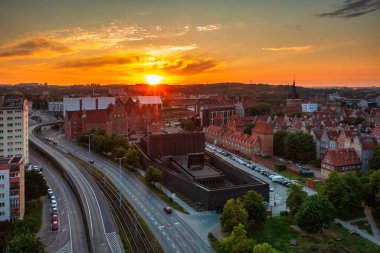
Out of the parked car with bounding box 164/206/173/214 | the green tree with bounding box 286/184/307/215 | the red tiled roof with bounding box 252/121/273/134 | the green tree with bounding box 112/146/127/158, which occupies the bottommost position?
the parked car with bounding box 164/206/173/214

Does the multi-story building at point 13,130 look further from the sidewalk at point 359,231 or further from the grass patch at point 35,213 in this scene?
the sidewalk at point 359,231

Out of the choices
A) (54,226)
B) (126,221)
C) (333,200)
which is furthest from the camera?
(333,200)

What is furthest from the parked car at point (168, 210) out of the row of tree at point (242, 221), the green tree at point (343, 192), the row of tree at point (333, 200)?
Answer: the green tree at point (343, 192)

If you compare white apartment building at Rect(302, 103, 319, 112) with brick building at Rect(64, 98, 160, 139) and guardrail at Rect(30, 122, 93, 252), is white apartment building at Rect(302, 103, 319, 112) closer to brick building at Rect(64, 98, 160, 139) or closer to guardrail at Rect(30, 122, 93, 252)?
brick building at Rect(64, 98, 160, 139)

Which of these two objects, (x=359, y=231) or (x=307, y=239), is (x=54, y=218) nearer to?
(x=307, y=239)

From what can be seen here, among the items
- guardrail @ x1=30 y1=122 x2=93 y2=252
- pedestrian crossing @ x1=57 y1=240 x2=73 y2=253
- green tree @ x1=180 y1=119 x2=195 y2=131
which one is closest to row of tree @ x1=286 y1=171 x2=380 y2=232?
guardrail @ x1=30 y1=122 x2=93 y2=252

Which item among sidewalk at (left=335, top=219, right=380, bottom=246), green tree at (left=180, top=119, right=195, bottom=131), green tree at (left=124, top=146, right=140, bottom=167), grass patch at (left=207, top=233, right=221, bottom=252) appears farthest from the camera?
green tree at (left=180, top=119, right=195, bottom=131)

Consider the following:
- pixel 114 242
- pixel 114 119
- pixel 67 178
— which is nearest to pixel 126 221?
pixel 114 242
